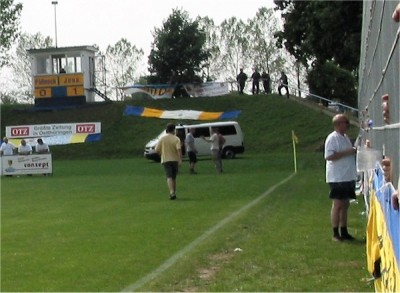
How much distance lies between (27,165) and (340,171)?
24.9 m

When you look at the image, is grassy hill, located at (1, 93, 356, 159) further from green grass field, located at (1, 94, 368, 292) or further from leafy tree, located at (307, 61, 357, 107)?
leafy tree, located at (307, 61, 357, 107)

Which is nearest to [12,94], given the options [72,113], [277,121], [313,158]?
[72,113]

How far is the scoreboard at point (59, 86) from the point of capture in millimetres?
57594

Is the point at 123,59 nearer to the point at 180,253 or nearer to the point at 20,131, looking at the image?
the point at 20,131

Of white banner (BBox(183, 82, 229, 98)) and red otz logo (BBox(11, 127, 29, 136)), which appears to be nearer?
red otz logo (BBox(11, 127, 29, 136))

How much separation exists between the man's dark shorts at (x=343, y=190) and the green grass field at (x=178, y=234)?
0.63 m

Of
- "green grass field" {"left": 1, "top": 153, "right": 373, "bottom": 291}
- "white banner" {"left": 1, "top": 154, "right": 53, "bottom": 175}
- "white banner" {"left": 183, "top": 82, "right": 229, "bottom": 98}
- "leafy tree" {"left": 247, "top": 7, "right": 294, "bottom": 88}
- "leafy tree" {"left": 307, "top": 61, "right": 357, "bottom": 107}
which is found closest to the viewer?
"green grass field" {"left": 1, "top": 153, "right": 373, "bottom": 291}

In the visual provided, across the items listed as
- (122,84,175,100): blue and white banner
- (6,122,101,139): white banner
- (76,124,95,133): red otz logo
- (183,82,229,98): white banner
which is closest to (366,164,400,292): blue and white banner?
(6,122,101,139): white banner

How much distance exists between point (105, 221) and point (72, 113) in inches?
1627

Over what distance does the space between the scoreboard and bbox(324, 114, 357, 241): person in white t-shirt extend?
45.8 meters

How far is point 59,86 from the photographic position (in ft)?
190

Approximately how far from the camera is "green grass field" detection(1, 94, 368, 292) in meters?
10.1

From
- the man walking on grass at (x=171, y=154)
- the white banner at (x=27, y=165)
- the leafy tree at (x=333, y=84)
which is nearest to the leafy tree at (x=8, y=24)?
the leafy tree at (x=333, y=84)

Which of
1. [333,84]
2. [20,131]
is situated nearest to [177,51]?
[333,84]
